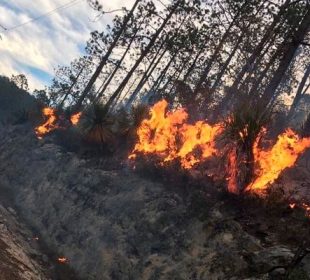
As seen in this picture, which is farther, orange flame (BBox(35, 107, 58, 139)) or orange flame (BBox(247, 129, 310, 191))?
orange flame (BBox(35, 107, 58, 139))

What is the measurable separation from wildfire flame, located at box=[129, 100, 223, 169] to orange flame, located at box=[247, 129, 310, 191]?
2.81 meters

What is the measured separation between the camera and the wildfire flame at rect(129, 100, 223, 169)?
16.7 m

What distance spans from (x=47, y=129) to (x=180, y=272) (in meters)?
17.1

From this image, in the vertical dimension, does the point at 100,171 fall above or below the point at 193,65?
below

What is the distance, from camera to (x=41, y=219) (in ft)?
57.2

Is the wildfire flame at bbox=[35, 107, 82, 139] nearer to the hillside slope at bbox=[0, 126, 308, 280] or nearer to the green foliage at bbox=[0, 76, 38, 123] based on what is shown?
the hillside slope at bbox=[0, 126, 308, 280]

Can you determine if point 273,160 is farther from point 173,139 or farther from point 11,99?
point 11,99

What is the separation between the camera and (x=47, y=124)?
2648 centimetres

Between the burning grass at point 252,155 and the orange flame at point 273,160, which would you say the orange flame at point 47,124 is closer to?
the burning grass at point 252,155

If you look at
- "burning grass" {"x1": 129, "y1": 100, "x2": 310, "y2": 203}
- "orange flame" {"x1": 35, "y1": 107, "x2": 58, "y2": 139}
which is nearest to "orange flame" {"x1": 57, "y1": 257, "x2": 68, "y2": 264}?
"burning grass" {"x1": 129, "y1": 100, "x2": 310, "y2": 203}

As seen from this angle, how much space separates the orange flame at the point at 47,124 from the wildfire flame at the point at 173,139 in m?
8.55

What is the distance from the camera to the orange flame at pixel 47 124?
2558cm

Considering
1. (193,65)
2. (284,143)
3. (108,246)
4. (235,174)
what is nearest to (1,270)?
(108,246)

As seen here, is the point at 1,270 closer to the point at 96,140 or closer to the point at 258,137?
the point at 258,137
